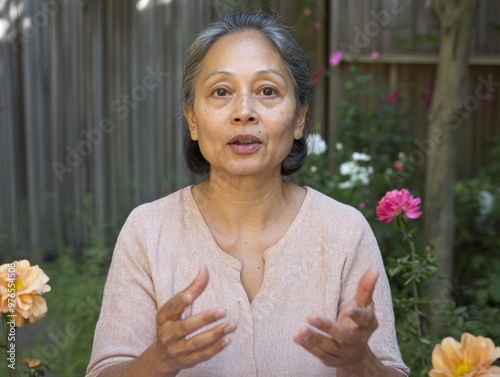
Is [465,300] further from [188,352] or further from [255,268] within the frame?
[188,352]

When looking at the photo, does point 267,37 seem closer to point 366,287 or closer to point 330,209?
point 330,209

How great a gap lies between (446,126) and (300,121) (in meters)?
1.90

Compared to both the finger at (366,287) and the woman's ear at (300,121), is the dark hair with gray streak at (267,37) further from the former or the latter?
the finger at (366,287)

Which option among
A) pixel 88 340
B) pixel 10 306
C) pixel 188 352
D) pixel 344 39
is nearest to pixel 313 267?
pixel 188 352

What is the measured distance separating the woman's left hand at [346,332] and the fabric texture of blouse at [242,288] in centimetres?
35

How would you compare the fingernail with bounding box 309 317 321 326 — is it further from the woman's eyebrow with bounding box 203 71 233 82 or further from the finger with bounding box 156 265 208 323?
the woman's eyebrow with bounding box 203 71 233 82

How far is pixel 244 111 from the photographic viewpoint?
6.64 feet

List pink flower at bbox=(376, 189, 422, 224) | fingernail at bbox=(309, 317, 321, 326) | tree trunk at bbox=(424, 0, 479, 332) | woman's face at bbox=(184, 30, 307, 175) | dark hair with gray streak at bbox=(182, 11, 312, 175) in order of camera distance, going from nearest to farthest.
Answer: fingernail at bbox=(309, 317, 321, 326) → woman's face at bbox=(184, 30, 307, 175) → dark hair with gray streak at bbox=(182, 11, 312, 175) → pink flower at bbox=(376, 189, 422, 224) → tree trunk at bbox=(424, 0, 479, 332)

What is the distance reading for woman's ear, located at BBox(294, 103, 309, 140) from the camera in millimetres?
2234

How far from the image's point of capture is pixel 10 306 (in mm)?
1950

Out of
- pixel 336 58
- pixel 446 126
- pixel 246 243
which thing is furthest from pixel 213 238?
pixel 336 58

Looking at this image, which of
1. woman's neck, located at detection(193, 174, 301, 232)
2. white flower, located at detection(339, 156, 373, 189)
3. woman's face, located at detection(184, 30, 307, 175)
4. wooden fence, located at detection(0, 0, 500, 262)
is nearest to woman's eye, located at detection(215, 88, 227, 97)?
woman's face, located at detection(184, 30, 307, 175)

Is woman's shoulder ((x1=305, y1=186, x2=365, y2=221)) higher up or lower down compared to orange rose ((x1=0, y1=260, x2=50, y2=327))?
higher up

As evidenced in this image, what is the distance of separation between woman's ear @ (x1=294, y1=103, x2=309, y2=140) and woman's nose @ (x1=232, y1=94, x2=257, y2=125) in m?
0.21
